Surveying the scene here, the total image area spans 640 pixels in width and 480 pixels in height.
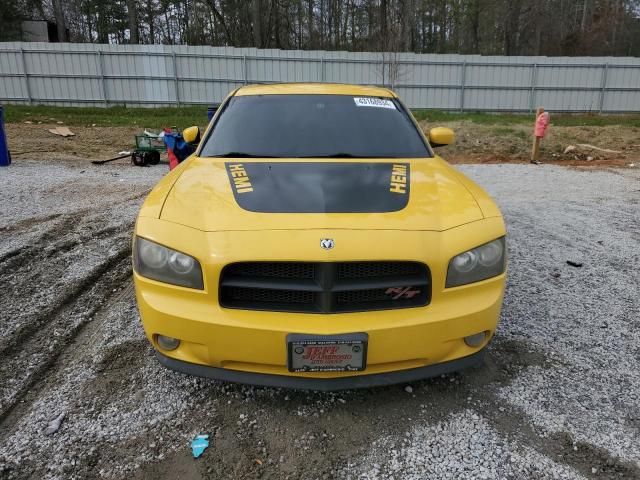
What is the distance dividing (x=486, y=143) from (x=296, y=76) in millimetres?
8403

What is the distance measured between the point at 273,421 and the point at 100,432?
32.3 inches

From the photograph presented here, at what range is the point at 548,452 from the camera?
2137 mm

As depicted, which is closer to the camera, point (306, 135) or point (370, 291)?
point (370, 291)

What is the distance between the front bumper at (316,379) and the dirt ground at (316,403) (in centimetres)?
26

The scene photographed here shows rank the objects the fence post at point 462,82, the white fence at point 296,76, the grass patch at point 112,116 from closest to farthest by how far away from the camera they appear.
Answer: the grass patch at point 112,116, the white fence at point 296,76, the fence post at point 462,82

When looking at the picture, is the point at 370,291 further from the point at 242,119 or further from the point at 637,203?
the point at 637,203

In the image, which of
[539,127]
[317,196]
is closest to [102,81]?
[539,127]

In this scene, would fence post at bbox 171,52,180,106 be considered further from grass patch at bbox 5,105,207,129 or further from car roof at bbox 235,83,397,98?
car roof at bbox 235,83,397,98

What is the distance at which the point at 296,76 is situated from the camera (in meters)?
18.9

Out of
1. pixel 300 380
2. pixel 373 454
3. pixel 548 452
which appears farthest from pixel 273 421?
pixel 548 452

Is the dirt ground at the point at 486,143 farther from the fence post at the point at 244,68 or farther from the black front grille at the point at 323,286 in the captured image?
the black front grille at the point at 323,286

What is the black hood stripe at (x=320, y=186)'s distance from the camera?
2.42 meters

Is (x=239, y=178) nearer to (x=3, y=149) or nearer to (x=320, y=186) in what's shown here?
(x=320, y=186)

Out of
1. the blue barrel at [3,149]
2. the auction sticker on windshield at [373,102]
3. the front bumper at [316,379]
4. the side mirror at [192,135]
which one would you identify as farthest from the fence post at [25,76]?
the front bumper at [316,379]
